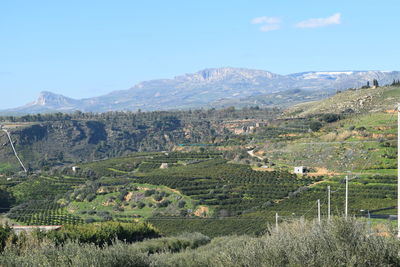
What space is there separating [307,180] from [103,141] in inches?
3641

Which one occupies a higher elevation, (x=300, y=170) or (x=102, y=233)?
(x=102, y=233)

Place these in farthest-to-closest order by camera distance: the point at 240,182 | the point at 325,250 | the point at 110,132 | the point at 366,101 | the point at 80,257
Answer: the point at 110,132
the point at 366,101
the point at 240,182
the point at 325,250
the point at 80,257

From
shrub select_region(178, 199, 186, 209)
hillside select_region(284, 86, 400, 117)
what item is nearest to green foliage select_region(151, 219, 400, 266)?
shrub select_region(178, 199, 186, 209)

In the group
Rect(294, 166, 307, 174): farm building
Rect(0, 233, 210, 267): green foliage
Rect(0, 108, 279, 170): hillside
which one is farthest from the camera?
Rect(0, 108, 279, 170): hillside

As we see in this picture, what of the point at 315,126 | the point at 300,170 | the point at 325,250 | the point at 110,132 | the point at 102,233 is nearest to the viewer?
the point at 325,250

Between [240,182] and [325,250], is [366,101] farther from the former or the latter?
[325,250]

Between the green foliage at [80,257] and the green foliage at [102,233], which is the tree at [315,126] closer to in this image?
the green foliage at [102,233]

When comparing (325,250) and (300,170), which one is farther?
(300,170)

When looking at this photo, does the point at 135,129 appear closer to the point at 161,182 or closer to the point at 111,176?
the point at 111,176

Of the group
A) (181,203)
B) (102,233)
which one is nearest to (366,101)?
(181,203)

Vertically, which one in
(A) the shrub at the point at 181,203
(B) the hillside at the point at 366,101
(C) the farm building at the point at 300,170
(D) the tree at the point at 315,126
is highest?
(B) the hillside at the point at 366,101

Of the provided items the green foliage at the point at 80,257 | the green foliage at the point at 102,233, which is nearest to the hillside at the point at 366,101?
the green foliage at the point at 102,233

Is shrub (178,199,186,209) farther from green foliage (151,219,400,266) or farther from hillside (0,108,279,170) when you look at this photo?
hillside (0,108,279,170)

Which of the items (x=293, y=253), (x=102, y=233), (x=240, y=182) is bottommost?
(x=240, y=182)
